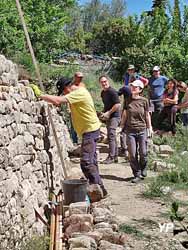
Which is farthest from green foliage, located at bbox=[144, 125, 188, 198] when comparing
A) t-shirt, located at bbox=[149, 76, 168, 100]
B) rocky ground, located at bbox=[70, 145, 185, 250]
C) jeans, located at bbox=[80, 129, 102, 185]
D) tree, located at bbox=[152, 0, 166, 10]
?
tree, located at bbox=[152, 0, 166, 10]

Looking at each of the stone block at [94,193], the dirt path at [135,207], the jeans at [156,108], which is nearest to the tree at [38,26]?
the jeans at [156,108]

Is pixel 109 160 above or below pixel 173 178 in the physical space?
above

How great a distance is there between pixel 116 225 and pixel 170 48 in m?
14.8

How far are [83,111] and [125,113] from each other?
2.18m

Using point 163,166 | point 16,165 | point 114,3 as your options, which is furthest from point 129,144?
point 114,3

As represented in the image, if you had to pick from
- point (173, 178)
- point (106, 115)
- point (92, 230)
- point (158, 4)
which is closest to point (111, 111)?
point (106, 115)

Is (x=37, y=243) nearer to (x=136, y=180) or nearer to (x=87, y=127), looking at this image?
(x=87, y=127)

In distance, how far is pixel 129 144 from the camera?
8.85 m

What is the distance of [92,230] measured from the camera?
594cm

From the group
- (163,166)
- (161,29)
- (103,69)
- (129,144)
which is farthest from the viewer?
(103,69)

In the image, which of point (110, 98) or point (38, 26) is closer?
point (110, 98)

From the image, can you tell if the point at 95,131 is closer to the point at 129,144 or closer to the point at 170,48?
the point at 129,144

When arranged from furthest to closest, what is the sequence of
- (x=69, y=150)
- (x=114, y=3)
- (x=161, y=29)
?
(x=114, y=3), (x=161, y=29), (x=69, y=150)

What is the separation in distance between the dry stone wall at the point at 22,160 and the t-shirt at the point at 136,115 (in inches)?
66.4
